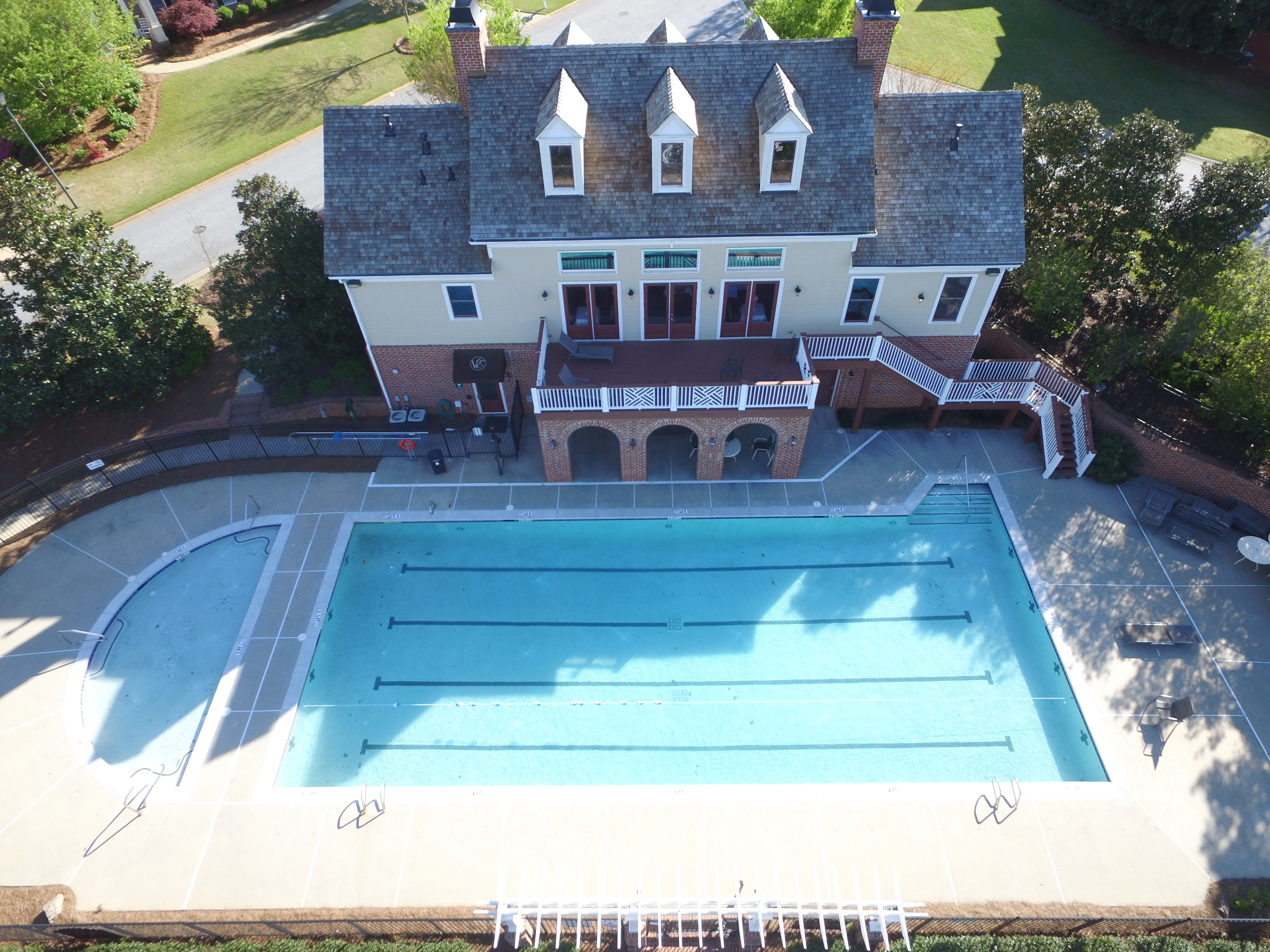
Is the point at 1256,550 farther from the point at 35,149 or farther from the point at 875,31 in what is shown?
the point at 35,149

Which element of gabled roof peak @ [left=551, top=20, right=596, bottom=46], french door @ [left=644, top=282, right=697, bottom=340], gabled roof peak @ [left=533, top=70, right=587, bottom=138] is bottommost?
french door @ [left=644, top=282, right=697, bottom=340]

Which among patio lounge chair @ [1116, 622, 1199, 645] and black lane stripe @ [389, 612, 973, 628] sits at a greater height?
patio lounge chair @ [1116, 622, 1199, 645]

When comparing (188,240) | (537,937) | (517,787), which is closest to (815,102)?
(517,787)

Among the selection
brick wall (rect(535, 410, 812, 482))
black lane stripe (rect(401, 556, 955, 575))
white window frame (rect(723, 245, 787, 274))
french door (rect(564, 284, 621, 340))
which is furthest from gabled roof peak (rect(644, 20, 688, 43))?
black lane stripe (rect(401, 556, 955, 575))

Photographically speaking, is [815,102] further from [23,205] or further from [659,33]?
[23,205]

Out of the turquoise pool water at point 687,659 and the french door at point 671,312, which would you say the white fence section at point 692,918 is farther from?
the french door at point 671,312

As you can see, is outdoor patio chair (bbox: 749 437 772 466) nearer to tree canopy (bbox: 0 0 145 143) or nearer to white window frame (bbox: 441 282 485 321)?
white window frame (bbox: 441 282 485 321)
